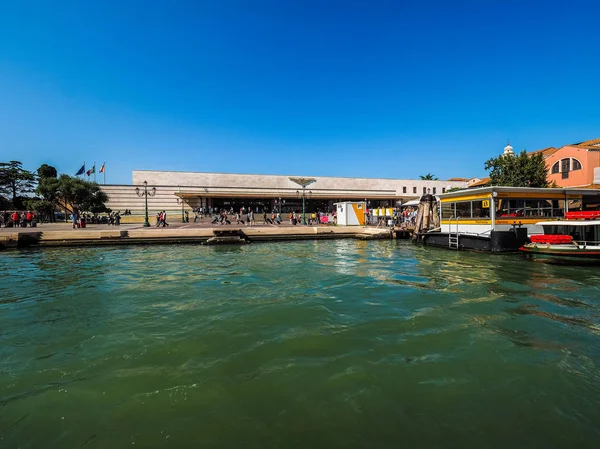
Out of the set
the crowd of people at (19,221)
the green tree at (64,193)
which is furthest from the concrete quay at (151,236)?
the green tree at (64,193)

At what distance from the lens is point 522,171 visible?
3241 centimetres

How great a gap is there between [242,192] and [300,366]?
4736 centimetres

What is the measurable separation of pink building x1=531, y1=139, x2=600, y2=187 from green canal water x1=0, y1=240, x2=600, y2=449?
3287cm

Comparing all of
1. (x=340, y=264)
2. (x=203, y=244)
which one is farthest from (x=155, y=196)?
(x=340, y=264)

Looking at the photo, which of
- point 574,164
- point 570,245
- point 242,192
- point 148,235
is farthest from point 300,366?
point 242,192

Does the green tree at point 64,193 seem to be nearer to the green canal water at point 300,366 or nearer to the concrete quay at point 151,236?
the concrete quay at point 151,236

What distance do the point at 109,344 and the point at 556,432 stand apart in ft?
18.5

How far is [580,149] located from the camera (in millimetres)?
32969

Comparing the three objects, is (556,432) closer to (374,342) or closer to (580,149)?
(374,342)

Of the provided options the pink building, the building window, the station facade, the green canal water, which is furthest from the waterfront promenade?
the building window

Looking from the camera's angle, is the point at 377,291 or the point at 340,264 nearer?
the point at 377,291

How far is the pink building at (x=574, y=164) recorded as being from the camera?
31938 mm

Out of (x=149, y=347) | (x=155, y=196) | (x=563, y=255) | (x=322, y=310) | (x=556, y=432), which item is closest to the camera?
(x=556, y=432)

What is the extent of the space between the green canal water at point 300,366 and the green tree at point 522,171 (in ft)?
95.8
